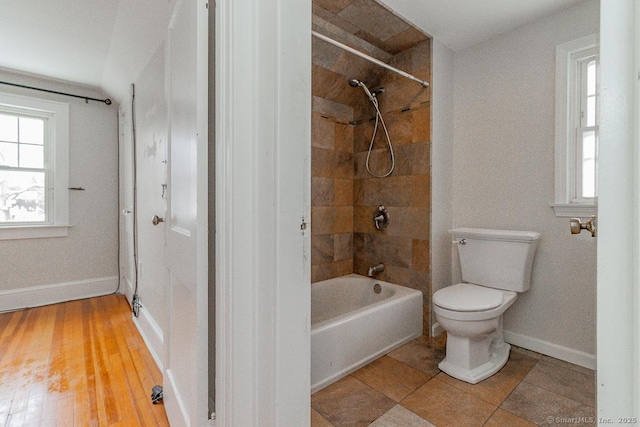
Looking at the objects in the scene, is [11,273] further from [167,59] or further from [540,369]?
[540,369]

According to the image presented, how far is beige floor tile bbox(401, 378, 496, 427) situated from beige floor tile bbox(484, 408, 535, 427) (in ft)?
0.07

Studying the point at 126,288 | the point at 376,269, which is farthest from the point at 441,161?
the point at 126,288

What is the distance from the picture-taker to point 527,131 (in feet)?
6.47

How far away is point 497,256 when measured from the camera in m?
1.95

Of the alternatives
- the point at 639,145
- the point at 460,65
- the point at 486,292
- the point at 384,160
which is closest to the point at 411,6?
the point at 460,65

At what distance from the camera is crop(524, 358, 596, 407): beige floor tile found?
1.54m

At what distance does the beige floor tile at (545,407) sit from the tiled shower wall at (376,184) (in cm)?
78

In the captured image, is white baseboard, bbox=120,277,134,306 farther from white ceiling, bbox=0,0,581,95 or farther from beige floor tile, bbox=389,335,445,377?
beige floor tile, bbox=389,335,445,377

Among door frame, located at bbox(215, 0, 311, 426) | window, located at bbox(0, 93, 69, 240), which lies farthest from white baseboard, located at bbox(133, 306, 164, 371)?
window, located at bbox(0, 93, 69, 240)

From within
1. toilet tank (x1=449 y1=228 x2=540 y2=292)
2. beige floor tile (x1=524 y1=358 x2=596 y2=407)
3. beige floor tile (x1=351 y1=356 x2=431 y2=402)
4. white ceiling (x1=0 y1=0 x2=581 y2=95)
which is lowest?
beige floor tile (x1=351 y1=356 x2=431 y2=402)

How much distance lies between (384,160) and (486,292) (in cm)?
123

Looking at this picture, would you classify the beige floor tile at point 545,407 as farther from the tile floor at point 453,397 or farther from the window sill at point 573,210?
the window sill at point 573,210

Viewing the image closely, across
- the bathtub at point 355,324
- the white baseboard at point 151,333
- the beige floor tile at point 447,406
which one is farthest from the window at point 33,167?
the beige floor tile at point 447,406

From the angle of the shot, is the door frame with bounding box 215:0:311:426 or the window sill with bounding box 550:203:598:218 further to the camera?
the window sill with bounding box 550:203:598:218
